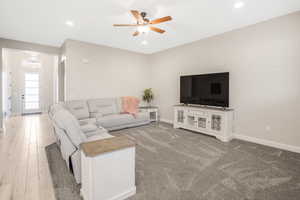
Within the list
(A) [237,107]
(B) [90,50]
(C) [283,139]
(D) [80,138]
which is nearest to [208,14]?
(A) [237,107]

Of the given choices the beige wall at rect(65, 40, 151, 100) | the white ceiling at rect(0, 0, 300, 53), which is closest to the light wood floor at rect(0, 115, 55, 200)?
the beige wall at rect(65, 40, 151, 100)

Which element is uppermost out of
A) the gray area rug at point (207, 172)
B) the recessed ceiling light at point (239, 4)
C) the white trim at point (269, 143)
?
the recessed ceiling light at point (239, 4)

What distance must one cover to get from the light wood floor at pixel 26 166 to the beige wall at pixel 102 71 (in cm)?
160

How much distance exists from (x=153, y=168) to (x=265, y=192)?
1519 millimetres

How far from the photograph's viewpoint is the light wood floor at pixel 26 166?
1.81 m

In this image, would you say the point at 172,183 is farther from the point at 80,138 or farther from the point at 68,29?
the point at 68,29

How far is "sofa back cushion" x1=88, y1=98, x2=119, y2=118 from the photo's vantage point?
455 cm

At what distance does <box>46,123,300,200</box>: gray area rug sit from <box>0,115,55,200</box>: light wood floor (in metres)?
0.13

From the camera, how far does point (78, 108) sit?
14.1 feet

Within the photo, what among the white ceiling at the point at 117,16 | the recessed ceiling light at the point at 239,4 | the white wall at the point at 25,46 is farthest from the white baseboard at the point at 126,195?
the white wall at the point at 25,46

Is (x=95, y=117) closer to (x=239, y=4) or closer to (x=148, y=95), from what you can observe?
(x=148, y=95)

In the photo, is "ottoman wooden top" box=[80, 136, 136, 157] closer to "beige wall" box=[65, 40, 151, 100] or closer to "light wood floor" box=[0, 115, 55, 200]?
"light wood floor" box=[0, 115, 55, 200]

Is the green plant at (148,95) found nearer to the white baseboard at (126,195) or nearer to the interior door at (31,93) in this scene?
the white baseboard at (126,195)

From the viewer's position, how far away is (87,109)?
443 centimetres
